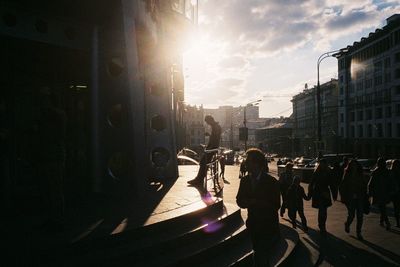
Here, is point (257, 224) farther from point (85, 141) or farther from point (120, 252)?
point (85, 141)

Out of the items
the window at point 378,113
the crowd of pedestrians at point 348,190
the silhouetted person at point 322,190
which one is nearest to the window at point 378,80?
the window at point 378,113

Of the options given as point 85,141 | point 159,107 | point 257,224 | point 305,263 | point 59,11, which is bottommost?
point 305,263

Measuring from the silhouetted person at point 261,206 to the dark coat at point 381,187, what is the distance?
6.65m

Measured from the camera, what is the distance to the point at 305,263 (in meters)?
7.45

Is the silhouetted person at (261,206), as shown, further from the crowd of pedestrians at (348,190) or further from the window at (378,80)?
the window at (378,80)

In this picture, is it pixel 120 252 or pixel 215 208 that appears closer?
pixel 120 252

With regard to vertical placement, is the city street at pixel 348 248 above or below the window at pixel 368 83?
below

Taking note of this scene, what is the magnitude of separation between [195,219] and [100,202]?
99.3 inches

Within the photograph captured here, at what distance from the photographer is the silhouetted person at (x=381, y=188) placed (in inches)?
415

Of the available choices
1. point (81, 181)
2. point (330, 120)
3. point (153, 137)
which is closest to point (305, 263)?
point (81, 181)

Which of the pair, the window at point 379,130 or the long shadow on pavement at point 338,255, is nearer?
the long shadow on pavement at point 338,255

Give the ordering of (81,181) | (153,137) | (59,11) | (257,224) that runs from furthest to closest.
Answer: (153,137)
(81,181)
(59,11)
(257,224)

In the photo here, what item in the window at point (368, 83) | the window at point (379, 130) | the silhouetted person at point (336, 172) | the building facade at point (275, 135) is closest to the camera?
the silhouetted person at point (336, 172)

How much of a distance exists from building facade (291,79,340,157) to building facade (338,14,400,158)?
4.09m
